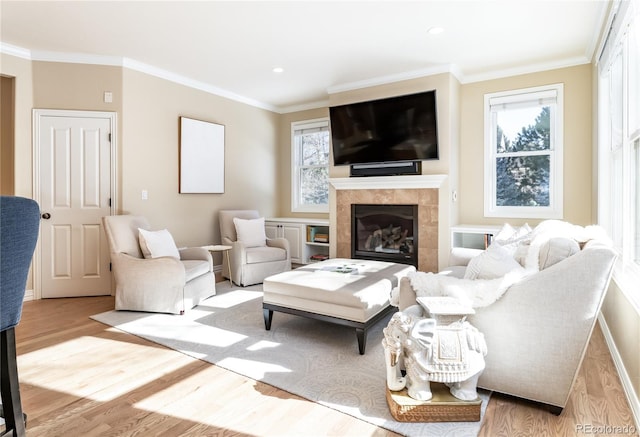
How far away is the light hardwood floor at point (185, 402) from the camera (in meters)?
1.71

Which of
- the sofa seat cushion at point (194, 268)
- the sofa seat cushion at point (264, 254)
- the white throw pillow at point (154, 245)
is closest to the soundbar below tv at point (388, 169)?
the sofa seat cushion at point (264, 254)

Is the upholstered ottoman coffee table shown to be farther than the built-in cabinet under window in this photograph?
No

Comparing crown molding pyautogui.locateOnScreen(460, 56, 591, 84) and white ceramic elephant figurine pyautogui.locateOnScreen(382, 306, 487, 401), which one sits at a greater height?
crown molding pyautogui.locateOnScreen(460, 56, 591, 84)

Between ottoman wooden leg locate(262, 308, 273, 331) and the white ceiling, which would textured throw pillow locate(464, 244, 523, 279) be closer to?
ottoman wooden leg locate(262, 308, 273, 331)

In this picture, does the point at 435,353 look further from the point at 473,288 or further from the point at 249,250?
the point at 249,250

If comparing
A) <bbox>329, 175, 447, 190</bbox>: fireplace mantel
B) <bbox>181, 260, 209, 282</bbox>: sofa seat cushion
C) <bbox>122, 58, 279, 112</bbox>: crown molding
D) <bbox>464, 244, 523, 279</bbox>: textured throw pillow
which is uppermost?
<bbox>122, 58, 279, 112</bbox>: crown molding

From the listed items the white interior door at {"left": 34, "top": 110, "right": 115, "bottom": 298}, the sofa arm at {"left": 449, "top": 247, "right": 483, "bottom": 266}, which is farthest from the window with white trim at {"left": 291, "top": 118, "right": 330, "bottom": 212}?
the white interior door at {"left": 34, "top": 110, "right": 115, "bottom": 298}

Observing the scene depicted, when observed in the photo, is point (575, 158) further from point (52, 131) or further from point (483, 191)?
point (52, 131)

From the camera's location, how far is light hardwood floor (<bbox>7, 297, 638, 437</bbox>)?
171 centimetres

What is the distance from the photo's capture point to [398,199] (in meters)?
4.59

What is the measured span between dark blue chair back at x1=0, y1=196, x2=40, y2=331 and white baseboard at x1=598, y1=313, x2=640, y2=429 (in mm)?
2566

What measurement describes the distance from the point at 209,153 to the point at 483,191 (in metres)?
3.53

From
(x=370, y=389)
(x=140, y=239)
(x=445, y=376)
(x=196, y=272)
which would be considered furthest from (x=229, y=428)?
(x=140, y=239)

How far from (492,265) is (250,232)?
11.0 ft
